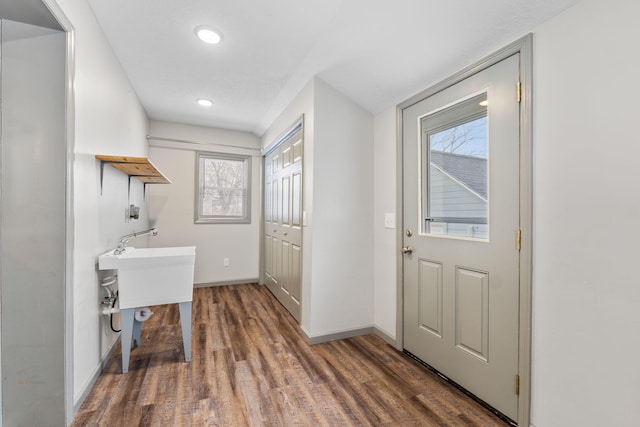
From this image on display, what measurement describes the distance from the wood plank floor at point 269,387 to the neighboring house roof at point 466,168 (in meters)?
1.32

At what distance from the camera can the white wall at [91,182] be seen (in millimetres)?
1566

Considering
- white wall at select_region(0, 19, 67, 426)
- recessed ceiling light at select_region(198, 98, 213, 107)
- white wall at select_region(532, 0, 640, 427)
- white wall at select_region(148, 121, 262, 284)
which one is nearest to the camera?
white wall at select_region(532, 0, 640, 427)

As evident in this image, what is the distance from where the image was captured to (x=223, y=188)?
4320mm

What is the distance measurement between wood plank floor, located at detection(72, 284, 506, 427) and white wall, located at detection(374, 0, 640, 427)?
550mm

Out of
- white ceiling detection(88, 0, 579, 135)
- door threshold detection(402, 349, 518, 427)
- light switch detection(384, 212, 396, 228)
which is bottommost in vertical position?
door threshold detection(402, 349, 518, 427)

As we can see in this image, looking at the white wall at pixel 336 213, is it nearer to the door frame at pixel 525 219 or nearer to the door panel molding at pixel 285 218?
the door panel molding at pixel 285 218

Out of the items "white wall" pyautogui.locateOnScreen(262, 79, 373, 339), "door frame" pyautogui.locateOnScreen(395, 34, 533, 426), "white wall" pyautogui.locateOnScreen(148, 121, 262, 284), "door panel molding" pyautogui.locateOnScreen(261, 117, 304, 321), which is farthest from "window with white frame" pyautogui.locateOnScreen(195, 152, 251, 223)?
"door frame" pyautogui.locateOnScreen(395, 34, 533, 426)

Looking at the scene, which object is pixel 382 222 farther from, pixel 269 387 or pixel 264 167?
pixel 264 167

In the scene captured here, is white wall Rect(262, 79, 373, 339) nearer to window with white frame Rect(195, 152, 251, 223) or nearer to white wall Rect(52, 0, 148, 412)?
white wall Rect(52, 0, 148, 412)

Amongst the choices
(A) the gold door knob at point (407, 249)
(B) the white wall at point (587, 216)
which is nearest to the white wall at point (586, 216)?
(B) the white wall at point (587, 216)

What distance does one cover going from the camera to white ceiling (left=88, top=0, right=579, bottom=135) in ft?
5.02

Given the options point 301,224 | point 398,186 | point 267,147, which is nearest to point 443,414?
point 398,186

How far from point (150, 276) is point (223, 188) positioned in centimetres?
248

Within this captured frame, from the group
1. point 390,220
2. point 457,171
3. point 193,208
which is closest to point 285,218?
point 390,220
